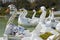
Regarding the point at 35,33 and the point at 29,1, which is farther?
the point at 29,1

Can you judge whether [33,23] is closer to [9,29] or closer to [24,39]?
[9,29]

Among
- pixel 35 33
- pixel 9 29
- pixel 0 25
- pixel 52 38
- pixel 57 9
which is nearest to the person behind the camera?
pixel 52 38

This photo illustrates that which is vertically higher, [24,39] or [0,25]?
[0,25]

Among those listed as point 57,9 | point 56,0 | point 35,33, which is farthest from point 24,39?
point 56,0

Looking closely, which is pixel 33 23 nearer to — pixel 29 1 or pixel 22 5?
pixel 22 5

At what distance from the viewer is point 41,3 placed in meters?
19.5

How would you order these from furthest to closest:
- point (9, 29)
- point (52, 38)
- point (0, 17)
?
point (0, 17), point (9, 29), point (52, 38)

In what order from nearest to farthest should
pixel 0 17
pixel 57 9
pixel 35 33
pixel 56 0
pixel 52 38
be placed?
pixel 52 38, pixel 35 33, pixel 0 17, pixel 57 9, pixel 56 0

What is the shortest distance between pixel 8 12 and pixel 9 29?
7.11 metres

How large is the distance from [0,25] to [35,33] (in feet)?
16.0

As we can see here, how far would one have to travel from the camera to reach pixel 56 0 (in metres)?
20.5

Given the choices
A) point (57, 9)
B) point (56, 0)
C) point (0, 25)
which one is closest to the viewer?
point (0, 25)

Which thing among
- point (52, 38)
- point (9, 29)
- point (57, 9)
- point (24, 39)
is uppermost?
point (57, 9)

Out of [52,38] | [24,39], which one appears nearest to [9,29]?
[24,39]
